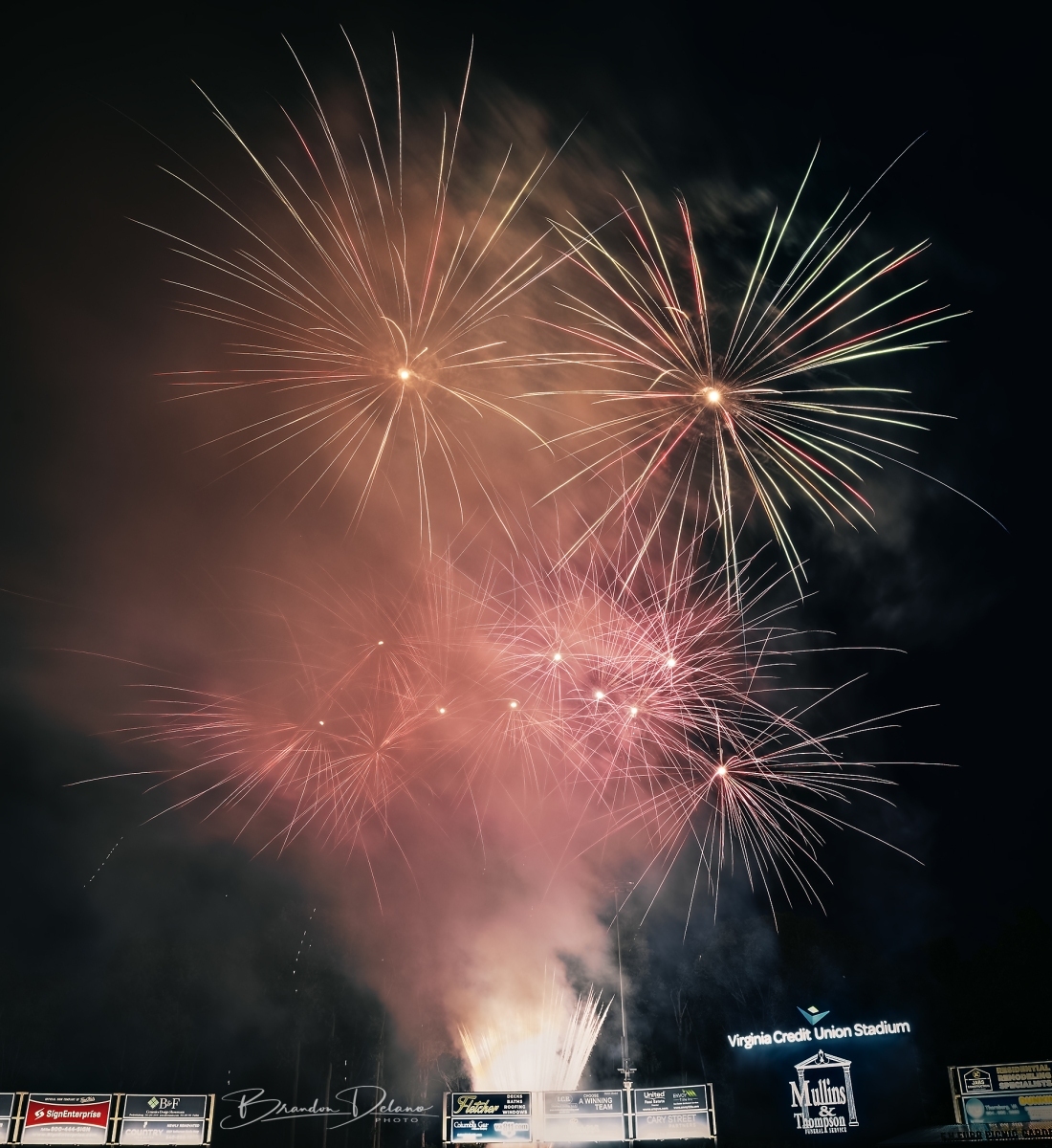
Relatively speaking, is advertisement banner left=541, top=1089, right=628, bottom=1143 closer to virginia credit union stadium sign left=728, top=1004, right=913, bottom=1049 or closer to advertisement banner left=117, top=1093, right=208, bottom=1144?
virginia credit union stadium sign left=728, top=1004, right=913, bottom=1049

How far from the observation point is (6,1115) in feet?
90.7

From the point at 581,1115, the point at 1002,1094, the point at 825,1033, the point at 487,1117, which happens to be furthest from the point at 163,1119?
the point at 1002,1094

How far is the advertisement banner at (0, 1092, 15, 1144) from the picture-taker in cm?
2742

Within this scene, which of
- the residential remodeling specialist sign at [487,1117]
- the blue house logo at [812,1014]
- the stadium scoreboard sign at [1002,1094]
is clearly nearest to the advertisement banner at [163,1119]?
the residential remodeling specialist sign at [487,1117]

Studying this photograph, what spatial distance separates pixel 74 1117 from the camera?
2725cm

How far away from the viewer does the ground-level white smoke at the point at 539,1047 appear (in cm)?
3403

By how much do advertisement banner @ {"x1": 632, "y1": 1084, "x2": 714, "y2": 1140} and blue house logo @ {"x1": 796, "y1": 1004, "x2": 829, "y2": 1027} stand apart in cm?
399

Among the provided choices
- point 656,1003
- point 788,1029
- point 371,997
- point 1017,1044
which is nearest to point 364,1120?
point 371,997

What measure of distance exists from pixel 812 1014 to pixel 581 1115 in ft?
Answer: 25.5

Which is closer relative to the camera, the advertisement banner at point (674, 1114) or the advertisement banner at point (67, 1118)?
the advertisement banner at point (674, 1114)

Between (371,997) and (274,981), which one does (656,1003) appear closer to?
(371,997)

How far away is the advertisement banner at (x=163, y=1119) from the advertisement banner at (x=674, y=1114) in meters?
13.4

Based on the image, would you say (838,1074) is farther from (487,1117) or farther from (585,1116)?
(487,1117)

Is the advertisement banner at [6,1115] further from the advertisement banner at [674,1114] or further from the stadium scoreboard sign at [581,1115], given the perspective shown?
the advertisement banner at [674,1114]
